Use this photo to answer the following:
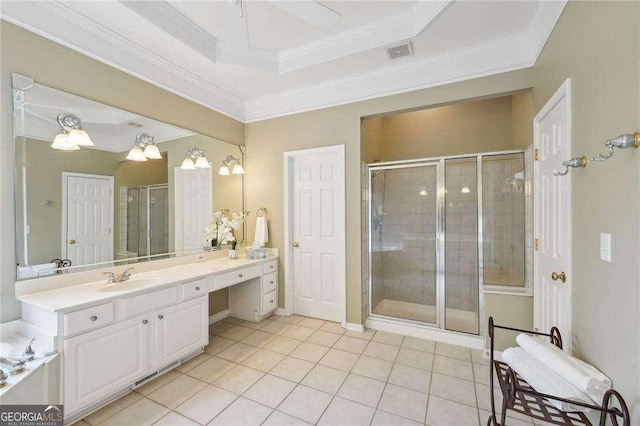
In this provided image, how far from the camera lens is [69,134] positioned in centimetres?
205

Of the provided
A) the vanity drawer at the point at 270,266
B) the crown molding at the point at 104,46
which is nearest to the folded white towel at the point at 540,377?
the vanity drawer at the point at 270,266

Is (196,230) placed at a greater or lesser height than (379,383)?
greater

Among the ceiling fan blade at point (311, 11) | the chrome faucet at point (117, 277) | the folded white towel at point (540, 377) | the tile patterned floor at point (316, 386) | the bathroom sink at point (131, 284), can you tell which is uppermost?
the ceiling fan blade at point (311, 11)

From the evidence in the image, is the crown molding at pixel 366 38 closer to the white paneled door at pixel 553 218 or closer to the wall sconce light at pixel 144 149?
the white paneled door at pixel 553 218

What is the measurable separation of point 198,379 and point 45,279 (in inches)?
53.2

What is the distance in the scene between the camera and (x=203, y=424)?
172 cm

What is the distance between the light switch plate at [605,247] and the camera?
1.15 meters

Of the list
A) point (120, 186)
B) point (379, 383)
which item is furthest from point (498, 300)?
point (120, 186)

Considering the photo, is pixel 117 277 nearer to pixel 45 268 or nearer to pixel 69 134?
pixel 45 268

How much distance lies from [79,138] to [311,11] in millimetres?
2029

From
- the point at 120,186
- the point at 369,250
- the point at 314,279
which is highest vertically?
the point at 120,186

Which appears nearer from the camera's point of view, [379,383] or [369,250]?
[379,383]

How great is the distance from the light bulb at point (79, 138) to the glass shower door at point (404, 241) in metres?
2.77

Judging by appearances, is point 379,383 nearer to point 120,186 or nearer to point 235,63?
point 120,186
